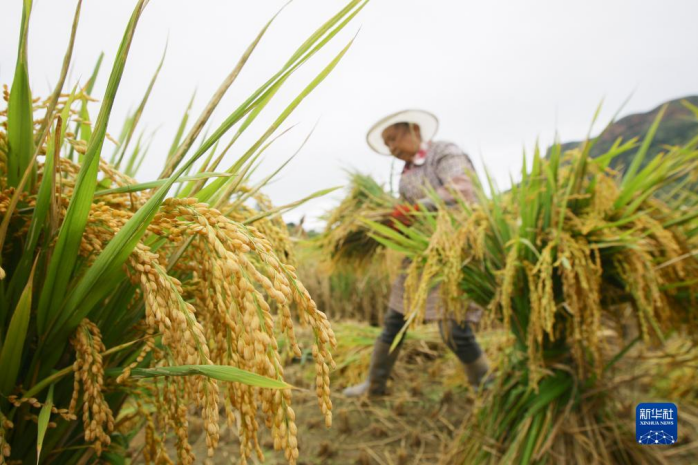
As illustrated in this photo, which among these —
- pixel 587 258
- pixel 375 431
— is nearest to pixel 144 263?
pixel 587 258

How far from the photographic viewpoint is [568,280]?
154 centimetres

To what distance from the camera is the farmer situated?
2.95 metres

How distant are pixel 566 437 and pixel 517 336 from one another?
501 millimetres

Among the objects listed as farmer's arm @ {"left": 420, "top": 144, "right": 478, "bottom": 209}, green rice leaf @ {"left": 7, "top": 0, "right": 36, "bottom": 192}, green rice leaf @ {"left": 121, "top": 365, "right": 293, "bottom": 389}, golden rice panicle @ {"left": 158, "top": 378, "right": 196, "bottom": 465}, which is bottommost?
golden rice panicle @ {"left": 158, "top": 378, "right": 196, "bottom": 465}

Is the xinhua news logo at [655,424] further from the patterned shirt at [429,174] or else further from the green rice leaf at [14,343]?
the green rice leaf at [14,343]

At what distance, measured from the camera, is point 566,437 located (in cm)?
190

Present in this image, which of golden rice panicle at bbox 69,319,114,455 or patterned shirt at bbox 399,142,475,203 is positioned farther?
patterned shirt at bbox 399,142,475,203

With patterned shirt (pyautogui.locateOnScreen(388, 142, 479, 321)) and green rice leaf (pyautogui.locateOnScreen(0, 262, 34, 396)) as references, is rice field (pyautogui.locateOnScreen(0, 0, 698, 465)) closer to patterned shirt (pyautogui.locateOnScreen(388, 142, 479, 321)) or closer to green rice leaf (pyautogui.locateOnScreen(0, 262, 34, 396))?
green rice leaf (pyautogui.locateOnScreen(0, 262, 34, 396))

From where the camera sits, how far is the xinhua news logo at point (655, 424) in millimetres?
1451

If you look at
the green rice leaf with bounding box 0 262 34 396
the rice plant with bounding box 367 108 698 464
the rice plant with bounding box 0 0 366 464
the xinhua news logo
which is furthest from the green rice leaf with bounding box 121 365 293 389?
the xinhua news logo

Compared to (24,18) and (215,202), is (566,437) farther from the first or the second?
(24,18)

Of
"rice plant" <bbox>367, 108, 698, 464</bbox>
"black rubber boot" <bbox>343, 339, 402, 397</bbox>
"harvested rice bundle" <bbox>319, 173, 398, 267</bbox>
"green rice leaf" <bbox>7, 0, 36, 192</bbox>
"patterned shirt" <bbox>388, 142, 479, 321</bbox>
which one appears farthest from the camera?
"black rubber boot" <bbox>343, 339, 402, 397</bbox>

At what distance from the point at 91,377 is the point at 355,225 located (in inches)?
111

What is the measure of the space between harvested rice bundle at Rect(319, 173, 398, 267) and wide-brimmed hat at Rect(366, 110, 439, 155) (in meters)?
0.44
